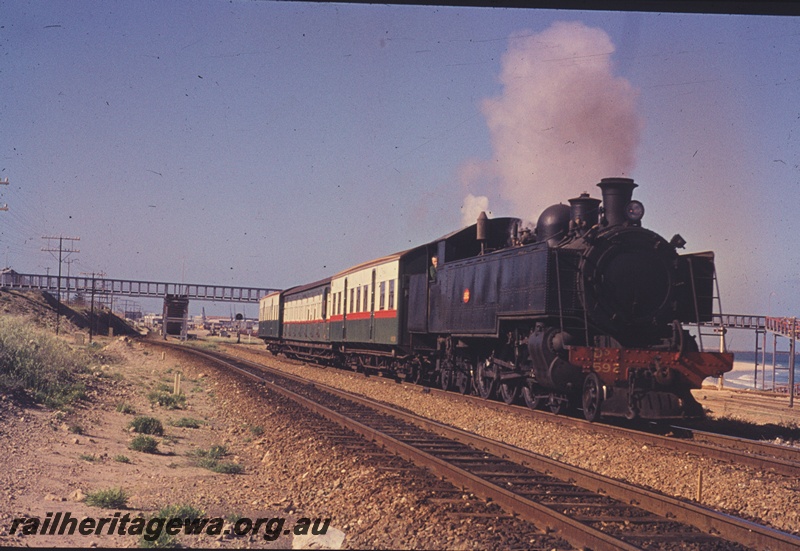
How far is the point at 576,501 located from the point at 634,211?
726 cm

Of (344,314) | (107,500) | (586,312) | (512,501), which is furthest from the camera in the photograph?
(344,314)

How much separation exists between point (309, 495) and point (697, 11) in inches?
230

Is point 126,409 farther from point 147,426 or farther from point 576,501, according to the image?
point 576,501

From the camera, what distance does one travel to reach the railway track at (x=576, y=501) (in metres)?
6.07

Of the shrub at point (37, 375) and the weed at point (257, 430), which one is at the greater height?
the shrub at point (37, 375)

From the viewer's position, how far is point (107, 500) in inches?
290

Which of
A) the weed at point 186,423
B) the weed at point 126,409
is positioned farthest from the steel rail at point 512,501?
the weed at point 126,409

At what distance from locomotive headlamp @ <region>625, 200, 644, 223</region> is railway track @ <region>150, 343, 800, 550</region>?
4.99 meters

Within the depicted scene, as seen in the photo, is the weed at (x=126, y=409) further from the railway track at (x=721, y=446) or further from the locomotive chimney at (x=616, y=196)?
the locomotive chimney at (x=616, y=196)

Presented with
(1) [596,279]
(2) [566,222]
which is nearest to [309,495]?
(1) [596,279]

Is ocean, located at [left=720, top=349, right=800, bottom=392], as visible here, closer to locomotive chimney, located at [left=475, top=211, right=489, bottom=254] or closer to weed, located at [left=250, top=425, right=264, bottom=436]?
locomotive chimney, located at [left=475, top=211, right=489, bottom=254]

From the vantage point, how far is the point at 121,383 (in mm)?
21828

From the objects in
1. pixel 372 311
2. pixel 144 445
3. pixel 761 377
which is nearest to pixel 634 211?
pixel 144 445
